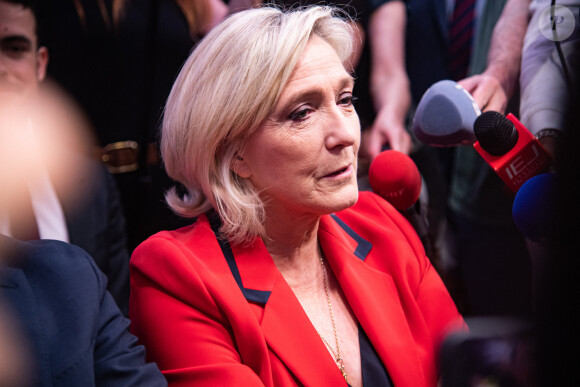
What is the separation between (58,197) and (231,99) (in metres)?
0.90

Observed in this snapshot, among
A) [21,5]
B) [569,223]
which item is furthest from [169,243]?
[21,5]

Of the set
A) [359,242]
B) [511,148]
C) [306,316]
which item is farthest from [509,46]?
[306,316]

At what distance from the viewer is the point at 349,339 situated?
1.37 metres

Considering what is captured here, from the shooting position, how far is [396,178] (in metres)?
1.50

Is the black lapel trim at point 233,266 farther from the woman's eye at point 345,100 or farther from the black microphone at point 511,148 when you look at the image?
the black microphone at point 511,148

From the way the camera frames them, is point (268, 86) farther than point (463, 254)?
No

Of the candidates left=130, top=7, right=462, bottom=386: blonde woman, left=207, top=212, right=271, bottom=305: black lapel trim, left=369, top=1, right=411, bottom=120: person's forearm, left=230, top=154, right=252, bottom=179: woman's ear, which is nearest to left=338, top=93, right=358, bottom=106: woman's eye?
left=130, top=7, right=462, bottom=386: blonde woman

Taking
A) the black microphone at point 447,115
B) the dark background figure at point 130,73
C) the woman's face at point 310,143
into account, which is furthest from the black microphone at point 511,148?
the dark background figure at point 130,73

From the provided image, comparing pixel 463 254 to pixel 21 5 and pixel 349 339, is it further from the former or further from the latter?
pixel 21 5

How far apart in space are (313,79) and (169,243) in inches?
19.2

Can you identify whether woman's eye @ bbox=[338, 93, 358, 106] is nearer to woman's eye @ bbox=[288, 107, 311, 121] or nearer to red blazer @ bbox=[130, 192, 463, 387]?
woman's eye @ bbox=[288, 107, 311, 121]

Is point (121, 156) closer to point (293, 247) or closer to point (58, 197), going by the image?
point (58, 197)

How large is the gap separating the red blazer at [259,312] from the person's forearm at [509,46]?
0.54 m

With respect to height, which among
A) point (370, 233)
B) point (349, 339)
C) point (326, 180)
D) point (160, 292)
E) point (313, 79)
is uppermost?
point (313, 79)
